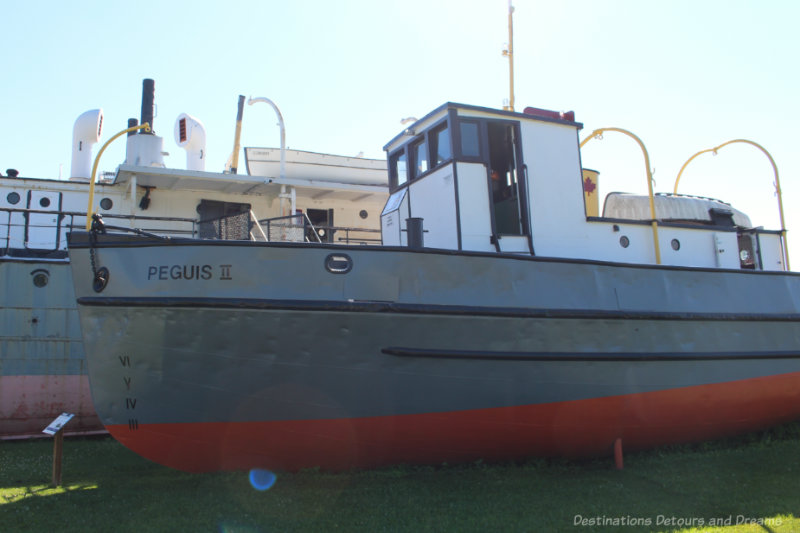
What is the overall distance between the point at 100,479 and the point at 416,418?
3.12 m

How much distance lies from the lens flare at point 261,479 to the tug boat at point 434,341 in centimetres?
7

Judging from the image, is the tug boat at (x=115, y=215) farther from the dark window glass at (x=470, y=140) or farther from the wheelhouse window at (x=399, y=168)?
the dark window glass at (x=470, y=140)

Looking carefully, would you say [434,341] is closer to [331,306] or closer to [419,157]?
[331,306]

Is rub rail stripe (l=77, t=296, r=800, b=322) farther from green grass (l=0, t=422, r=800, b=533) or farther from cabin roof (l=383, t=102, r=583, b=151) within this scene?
cabin roof (l=383, t=102, r=583, b=151)

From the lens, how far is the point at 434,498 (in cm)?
482

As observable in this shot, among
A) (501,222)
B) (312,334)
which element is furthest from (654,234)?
(312,334)

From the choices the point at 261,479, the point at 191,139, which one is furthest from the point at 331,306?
the point at 191,139

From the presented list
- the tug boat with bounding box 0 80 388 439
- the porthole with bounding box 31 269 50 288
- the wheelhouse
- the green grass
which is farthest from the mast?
the porthole with bounding box 31 269 50 288

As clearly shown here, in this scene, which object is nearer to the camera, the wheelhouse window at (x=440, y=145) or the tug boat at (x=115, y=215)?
the wheelhouse window at (x=440, y=145)

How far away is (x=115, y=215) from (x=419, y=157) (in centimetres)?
473

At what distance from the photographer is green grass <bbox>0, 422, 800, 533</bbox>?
4.34m

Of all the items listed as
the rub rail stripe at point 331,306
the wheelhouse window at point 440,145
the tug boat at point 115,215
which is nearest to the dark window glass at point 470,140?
the wheelhouse window at point 440,145

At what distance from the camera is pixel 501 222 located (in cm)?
712

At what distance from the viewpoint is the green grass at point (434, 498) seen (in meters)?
4.34
